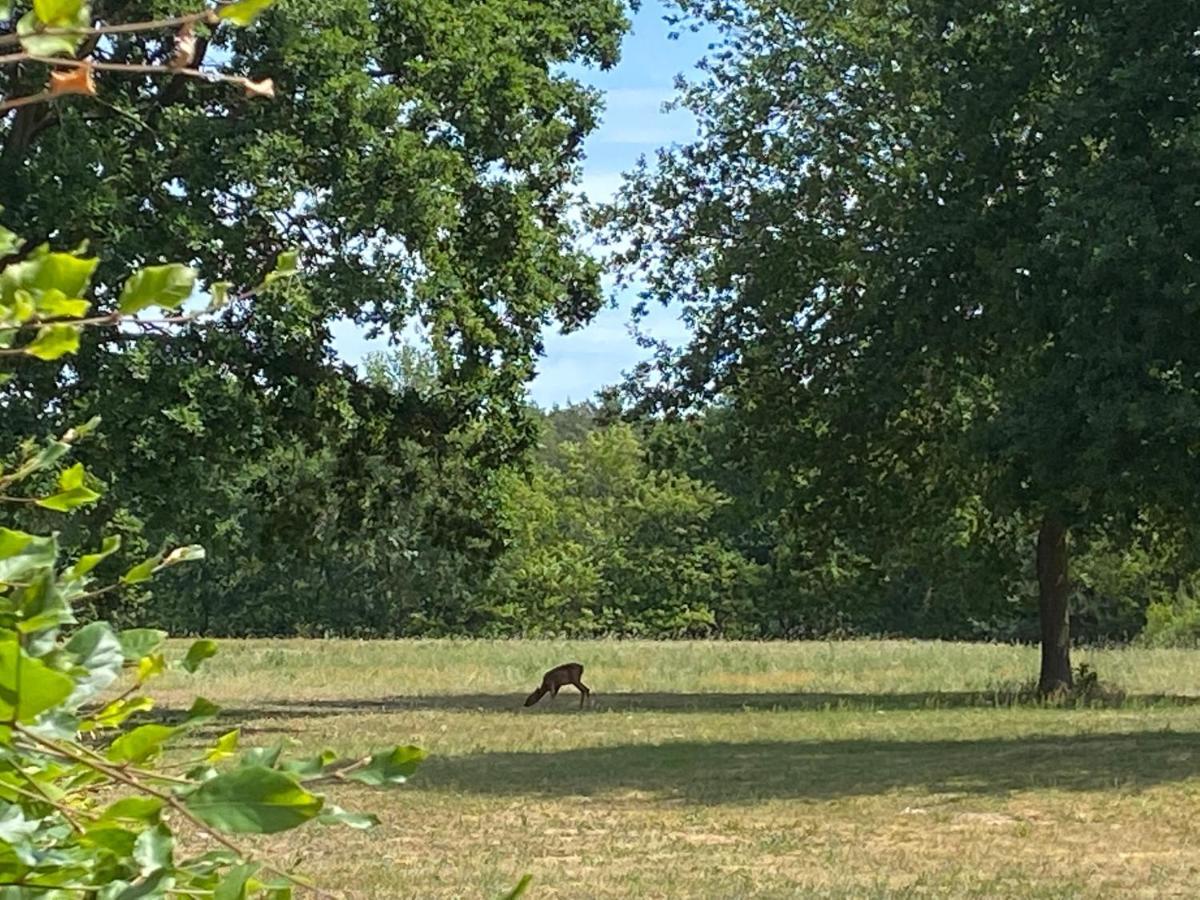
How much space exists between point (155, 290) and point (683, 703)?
23.6 meters

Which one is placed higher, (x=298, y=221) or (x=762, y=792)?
(x=298, y=221)

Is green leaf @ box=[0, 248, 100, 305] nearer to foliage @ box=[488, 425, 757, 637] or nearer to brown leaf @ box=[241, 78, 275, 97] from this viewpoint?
brown leaf @ box=[241, 78, 275, 97]

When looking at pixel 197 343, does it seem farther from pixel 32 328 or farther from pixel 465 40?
pixel 32 328

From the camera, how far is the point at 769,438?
916 inches

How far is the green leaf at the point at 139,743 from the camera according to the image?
1743 mm

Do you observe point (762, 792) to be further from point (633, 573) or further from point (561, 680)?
point (633, 573)

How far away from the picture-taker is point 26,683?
133cm

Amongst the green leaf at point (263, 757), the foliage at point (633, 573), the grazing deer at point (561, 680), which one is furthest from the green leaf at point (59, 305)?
the foliage at point (633, 573)

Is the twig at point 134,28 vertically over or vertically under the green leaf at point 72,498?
over

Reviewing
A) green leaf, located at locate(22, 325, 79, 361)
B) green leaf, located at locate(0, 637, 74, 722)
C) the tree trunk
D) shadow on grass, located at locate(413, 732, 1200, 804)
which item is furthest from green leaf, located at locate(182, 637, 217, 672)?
the tree trunk

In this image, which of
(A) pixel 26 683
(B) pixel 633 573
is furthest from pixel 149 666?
(B) pixel 633 573

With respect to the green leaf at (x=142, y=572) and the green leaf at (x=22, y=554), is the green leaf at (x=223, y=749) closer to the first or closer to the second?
the green leaf at (x=142, y=572)

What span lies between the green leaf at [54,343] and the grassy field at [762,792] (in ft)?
3.62

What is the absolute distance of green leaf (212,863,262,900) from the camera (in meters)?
1.59
